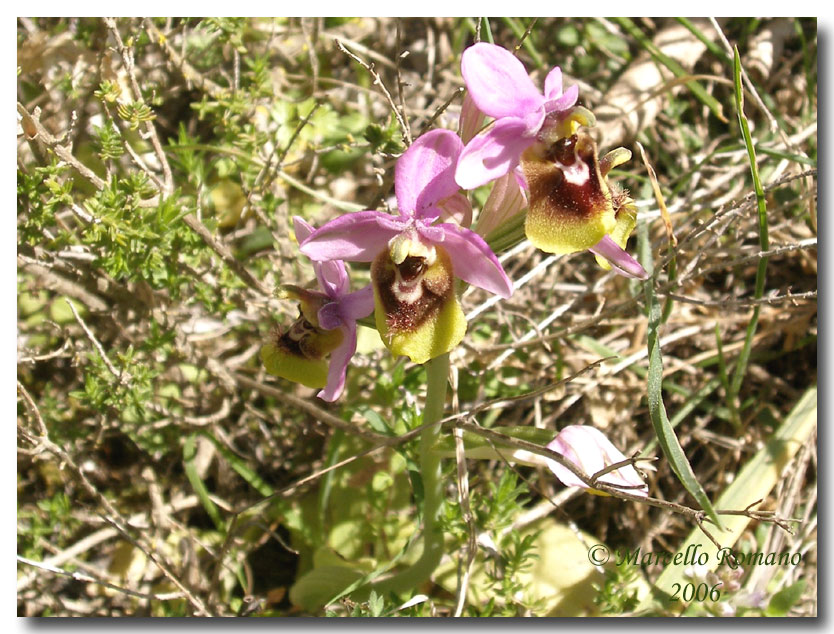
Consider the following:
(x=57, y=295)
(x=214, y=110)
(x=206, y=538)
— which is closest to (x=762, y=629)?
(x=206, y=538)

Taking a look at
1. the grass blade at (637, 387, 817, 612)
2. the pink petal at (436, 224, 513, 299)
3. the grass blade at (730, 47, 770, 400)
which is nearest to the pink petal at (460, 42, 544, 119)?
the pink petal at (436, 224, 513, 299)

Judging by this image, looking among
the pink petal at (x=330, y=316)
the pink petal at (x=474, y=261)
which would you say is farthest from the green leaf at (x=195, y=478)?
the pink petal at (x=474, y=261)

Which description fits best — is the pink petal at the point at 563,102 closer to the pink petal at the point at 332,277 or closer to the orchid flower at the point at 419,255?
the orchid flower at the point at 419,255

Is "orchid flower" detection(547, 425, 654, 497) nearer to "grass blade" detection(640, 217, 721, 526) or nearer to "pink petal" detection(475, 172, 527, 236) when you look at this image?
"grass blade" detection(640, 217, 721, 526)

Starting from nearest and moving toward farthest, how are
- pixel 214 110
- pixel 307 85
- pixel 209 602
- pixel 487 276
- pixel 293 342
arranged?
pixel 487 276 → pixel 293 342 → pixel 209 602 → pixel 214 110 → pixel 307 85

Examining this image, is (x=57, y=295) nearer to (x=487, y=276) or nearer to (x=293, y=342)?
(x=293, y=342)

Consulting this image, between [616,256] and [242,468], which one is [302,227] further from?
[242,468]
